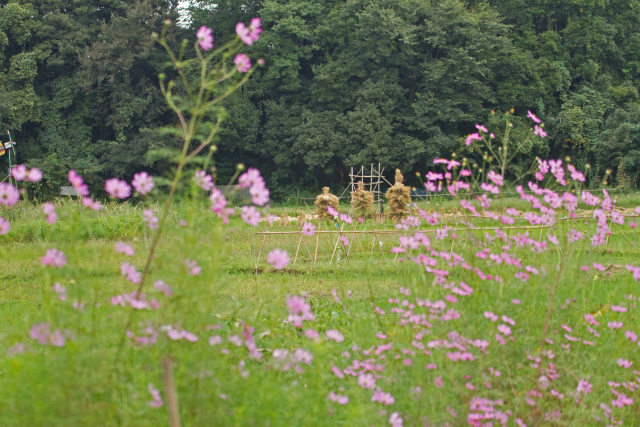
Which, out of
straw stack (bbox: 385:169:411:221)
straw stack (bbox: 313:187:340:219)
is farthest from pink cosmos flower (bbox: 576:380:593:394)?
straw stack (bbox: 385:169:411:221)

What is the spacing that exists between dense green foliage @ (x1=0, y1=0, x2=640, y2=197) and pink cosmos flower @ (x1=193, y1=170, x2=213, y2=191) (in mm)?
21192

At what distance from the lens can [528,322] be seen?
273cm

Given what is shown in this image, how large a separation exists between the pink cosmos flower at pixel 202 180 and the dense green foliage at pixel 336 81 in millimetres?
21192

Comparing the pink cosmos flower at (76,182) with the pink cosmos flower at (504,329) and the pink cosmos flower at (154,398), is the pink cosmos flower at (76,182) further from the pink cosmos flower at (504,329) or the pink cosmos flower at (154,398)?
the pink cosmos flower at (504,329)

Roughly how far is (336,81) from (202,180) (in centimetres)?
2385

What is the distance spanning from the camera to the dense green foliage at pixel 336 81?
23.4m

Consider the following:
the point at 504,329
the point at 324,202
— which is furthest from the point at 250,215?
the point at 324,202

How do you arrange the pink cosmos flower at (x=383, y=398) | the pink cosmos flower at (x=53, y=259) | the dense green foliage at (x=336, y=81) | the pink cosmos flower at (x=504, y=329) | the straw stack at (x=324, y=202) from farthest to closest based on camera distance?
the dense green foliage at (x=336, y=81), the straw stack at (x=324, y=202), the pink cosmos flower at (x=504, y=329), the pink cosmos flower at (x=383, y=398), the pink cosmos flower at (x=53, y=259)

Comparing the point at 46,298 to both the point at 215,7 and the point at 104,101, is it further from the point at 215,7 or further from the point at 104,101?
the point at 215,7

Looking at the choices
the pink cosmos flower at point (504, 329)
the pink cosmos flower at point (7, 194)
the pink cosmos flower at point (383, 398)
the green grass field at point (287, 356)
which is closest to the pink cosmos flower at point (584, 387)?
the green grass field at point (287, 356)

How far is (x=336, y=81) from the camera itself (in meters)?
25.3

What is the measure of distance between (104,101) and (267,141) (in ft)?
22.1

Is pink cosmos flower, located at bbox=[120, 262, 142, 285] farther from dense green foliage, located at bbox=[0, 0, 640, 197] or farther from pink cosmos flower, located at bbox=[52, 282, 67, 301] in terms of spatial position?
dense green foliage, located at bbox=[0, 0, 640, 197]

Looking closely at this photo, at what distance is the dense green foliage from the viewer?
23359 millimetres
